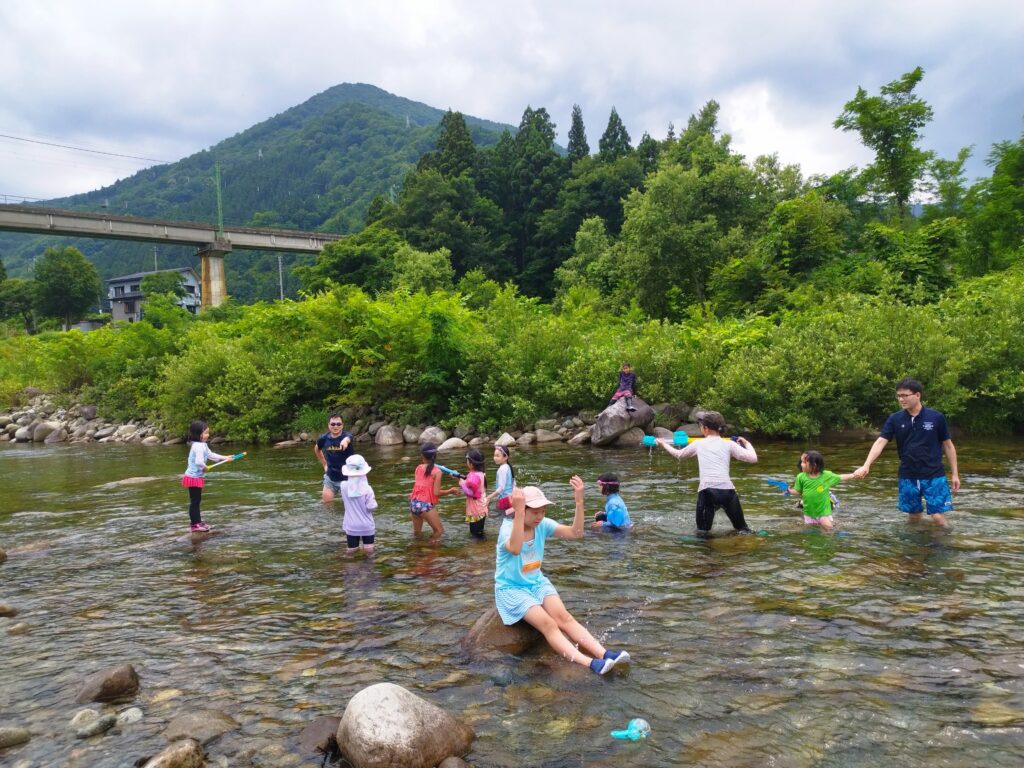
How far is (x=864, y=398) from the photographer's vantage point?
21.0 metres

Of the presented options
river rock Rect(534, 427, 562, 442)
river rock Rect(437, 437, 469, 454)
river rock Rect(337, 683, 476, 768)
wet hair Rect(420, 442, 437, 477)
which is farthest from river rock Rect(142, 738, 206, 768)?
river rock Rect(534, 427, 562, 442)

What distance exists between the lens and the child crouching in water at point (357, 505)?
9.90m

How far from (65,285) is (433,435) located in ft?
272

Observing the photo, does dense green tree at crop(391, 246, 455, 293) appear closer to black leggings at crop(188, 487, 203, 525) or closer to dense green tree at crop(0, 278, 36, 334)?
black leggings at crop(188, 487, 203, 525)

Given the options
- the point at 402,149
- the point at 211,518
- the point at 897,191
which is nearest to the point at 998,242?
the point at 897,191

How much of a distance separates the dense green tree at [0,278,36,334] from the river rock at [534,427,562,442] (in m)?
87.3

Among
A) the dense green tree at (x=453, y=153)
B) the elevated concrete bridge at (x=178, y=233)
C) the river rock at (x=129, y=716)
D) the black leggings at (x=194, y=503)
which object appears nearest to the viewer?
the river rock at (x=129, y=716)

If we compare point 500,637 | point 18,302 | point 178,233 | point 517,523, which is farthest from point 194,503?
point 18,302

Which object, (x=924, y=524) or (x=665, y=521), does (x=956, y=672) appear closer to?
(x=924, y=524)

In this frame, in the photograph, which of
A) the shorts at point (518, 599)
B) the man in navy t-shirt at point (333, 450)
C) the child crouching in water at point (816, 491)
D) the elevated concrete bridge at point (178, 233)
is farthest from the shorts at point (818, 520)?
the elevated concrete bridge at point (178, 233)

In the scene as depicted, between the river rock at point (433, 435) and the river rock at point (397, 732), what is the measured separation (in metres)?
20.0

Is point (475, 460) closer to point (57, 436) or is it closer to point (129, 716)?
point (129, 716)

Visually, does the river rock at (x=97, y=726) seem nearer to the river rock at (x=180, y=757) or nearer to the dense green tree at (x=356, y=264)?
the river rock at (x=180, y=757)

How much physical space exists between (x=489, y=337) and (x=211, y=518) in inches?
594
